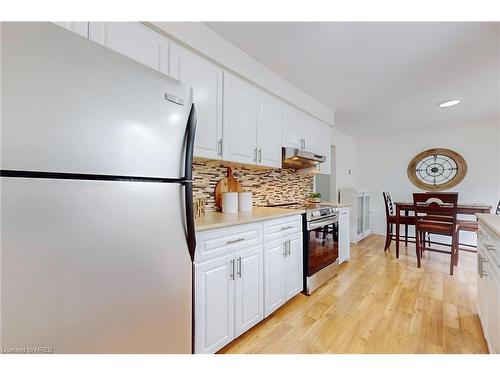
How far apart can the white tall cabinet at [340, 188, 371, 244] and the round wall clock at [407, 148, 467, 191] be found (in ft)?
3.35

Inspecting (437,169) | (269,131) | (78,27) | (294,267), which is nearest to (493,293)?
(294,267)

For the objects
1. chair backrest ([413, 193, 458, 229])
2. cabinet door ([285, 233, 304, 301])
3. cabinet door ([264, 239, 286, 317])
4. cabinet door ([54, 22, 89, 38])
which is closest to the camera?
cabinet door ([54, 22, 89, 38])

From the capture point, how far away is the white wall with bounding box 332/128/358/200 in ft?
13.8

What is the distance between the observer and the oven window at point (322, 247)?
219cm

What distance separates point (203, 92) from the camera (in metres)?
1.59

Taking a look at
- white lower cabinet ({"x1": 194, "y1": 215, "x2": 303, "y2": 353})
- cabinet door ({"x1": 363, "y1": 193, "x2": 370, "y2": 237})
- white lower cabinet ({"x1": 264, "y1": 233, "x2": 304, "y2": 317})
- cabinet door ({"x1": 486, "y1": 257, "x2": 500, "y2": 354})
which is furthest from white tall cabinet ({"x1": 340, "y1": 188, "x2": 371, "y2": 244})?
cabinet door ({"x1": 486, "y1": 257, "x2": 500, "y2": 354})

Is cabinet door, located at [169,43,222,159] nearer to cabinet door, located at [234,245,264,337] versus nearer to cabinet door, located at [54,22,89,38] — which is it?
cabinet door, located at [54,22,89,38]

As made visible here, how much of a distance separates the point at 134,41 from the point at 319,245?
2329 mm

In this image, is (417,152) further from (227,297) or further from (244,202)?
(227,297)

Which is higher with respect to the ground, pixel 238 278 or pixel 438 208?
pixel 438 208

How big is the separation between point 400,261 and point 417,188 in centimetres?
209

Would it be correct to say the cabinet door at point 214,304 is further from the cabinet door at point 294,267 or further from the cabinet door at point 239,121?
the cabinet door at point 239,121
